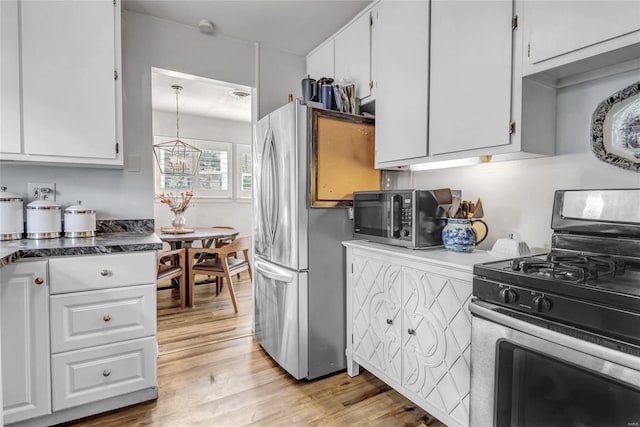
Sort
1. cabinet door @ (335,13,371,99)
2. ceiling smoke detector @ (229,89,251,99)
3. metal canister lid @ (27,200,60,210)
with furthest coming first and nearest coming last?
1. ceiling smoke detector @ (229,89,251,99)
2. cabinet door @ (335,13,371,99)
3. metal canister lid @ (27,200,60,210)

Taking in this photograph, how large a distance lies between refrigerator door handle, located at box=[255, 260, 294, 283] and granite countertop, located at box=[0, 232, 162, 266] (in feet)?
2.43

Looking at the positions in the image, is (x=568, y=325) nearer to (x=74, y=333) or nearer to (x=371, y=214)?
A: (x=371, y=214)

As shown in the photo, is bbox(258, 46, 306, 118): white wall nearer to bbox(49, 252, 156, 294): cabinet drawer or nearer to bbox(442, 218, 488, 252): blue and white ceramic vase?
bbox(49, 252, 156, 294): cabinet drawer

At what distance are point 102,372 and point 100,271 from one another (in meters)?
0.54

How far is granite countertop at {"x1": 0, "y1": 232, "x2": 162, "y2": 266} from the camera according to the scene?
163 centimetres

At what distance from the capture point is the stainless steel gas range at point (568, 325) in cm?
96

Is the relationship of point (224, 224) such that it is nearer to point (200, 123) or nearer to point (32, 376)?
point (200, 123)

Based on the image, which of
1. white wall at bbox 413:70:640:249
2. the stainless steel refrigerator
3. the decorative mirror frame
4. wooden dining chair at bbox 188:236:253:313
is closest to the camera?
the decorative mirror frame

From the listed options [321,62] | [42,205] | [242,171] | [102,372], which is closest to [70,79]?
[42,205]

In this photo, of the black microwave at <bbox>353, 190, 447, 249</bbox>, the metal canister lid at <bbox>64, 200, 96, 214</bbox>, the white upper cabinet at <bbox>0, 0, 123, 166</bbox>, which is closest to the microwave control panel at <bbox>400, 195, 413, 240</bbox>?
the black microwave at <bbox>353, 190, 447, 249</bbox>

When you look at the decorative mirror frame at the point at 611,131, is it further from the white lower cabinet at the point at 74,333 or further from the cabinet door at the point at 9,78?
the cabinet door at the point at 9,78

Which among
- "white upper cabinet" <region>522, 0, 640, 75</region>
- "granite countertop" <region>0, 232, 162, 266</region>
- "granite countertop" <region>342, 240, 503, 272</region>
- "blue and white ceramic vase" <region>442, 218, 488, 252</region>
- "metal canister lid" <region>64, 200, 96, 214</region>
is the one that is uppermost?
Result: "white upper cabinet" <region>522, 0, 640, 75</region>

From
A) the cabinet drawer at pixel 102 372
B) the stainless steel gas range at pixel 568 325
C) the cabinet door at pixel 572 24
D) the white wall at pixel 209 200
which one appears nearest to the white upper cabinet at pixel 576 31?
the cabinet door at pixel 572 24

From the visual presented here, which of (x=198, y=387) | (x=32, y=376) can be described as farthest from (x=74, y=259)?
(x=198, y=387)
